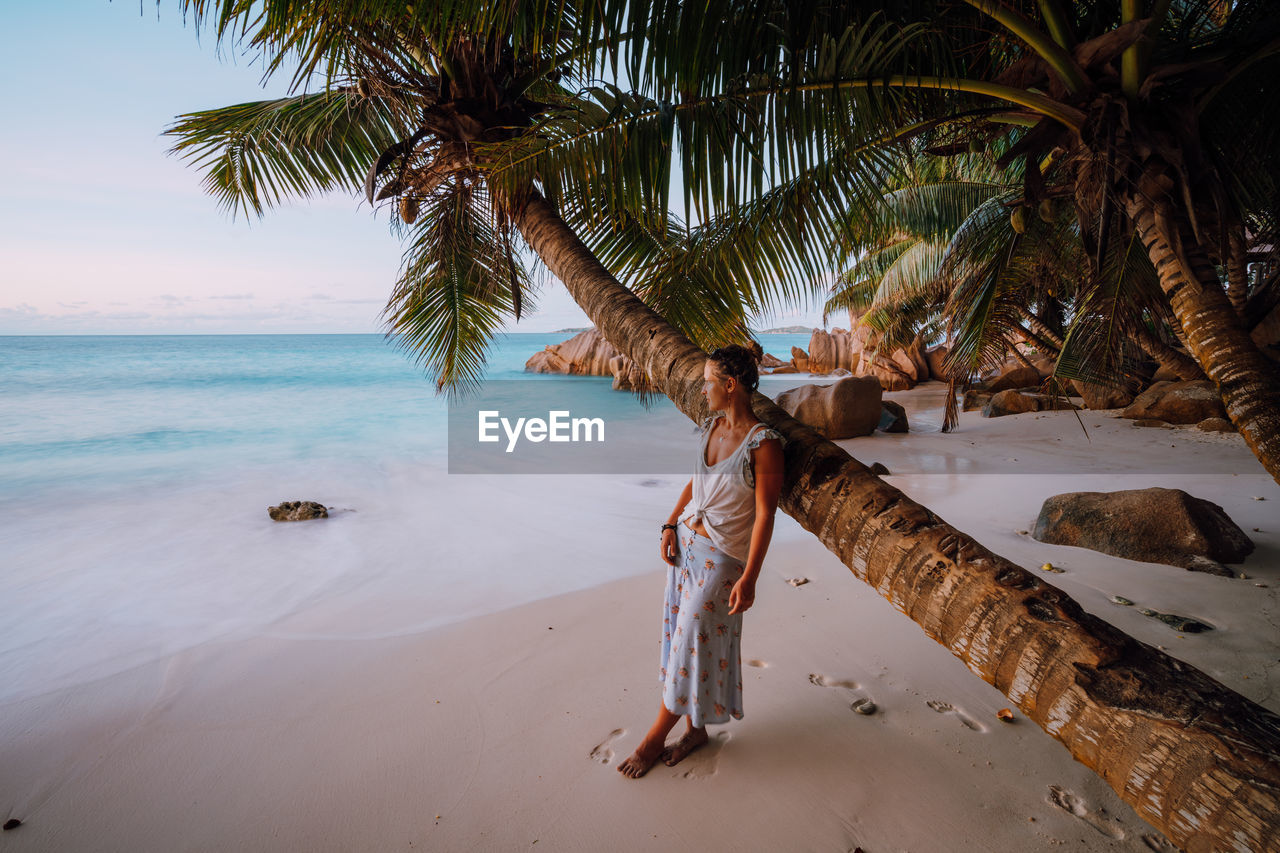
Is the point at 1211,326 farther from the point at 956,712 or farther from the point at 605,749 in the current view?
the point at 605,749

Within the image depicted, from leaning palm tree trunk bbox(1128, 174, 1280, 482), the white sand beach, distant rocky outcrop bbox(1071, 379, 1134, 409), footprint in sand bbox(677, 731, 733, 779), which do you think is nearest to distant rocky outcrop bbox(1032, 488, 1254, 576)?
the white sand beach

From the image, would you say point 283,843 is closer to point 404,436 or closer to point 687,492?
point 687,492

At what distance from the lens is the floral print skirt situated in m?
2.79

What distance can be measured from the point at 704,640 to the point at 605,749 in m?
0.81

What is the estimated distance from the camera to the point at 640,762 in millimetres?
2896

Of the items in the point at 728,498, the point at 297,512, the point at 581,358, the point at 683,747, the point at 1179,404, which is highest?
the point at 581,358

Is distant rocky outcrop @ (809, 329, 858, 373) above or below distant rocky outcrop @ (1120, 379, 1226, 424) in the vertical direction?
above

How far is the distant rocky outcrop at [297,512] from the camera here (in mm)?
8086

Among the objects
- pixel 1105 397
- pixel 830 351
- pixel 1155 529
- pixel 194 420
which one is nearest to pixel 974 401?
pixel 1105 397

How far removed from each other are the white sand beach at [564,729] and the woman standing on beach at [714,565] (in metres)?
0.26

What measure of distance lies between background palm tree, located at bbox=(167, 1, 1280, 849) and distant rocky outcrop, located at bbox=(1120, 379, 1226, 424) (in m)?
11.4

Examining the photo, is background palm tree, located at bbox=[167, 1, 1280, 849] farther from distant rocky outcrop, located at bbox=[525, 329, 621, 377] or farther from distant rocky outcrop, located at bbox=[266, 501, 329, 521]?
distant rocky outcrop, located at bbox=[525, 329, 621, 377]

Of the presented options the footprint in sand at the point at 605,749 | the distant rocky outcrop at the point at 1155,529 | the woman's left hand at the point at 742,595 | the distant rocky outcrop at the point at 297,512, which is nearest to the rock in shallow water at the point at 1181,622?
the distant rocky outcrop at the point at 1155,529

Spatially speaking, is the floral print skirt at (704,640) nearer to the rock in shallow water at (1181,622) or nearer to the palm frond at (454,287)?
the palm frond at (454,287)
